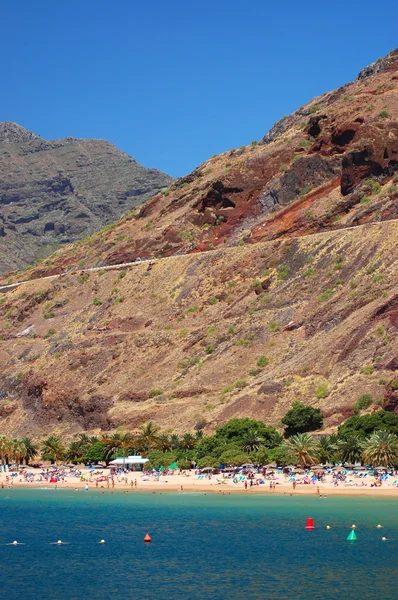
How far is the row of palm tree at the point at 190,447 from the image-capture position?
65.7 metres

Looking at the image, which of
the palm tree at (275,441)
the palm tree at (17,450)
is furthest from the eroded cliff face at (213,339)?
the palm tree at (17,450)

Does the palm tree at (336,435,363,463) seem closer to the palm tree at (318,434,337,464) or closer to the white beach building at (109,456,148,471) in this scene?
the palm tree at (318,434,337,464)

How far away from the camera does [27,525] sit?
59875 millimetres

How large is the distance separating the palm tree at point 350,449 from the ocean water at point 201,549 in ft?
17.8

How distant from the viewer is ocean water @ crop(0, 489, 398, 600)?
39.2m

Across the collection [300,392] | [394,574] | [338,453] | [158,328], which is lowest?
[394,574]

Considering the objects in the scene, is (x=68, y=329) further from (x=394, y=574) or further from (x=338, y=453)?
(x=394, y=574)

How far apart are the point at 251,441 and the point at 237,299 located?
30.7 metres

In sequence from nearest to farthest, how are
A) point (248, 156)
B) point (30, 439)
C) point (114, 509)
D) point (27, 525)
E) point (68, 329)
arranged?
point (27, 525) → point (114, 509) → point (30, 439) → point (68, 329) → point (248, 156)

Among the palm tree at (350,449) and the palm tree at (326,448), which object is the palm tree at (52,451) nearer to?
the palm tree at (326,448)

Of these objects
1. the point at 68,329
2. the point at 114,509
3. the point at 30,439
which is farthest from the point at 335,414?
the point at 68,329

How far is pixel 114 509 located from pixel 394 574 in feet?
91.3

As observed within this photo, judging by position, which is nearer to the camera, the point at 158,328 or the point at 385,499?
the point at 385,499

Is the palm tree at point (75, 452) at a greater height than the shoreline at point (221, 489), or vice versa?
the palm tree at point (75, 452)
